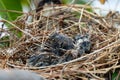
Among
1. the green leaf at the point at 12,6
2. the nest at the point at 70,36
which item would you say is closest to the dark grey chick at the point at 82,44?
the nest at the point at 70,36

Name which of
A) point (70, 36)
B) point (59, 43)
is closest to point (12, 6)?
point (70, 36)

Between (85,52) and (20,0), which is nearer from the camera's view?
(85,52)

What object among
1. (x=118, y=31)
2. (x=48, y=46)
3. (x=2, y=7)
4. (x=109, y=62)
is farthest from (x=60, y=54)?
(x=2, y=7)

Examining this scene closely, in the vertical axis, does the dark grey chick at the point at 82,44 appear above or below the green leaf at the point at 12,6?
below

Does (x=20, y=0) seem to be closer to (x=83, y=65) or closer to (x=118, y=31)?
(x=118, y=31)

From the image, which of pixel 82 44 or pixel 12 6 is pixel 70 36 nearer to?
pixel 82 44

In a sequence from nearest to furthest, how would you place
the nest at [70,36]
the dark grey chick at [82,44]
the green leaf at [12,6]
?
the nest at [70,36], the dark grey chick at [82,44], the green leaf at [12,6]

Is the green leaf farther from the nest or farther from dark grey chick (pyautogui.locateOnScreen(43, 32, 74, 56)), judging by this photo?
dark grey chick (pyautogui.locateOnScreen(43, 32, 74, 56))

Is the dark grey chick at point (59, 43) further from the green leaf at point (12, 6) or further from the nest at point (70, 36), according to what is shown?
the green leaf at point (12, 6)
